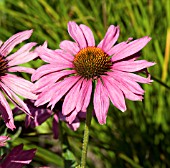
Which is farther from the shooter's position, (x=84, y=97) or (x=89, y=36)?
(x=89, y=36)

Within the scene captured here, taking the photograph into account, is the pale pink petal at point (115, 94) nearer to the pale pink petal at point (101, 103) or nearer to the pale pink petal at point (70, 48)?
the pale pink petal at point (101, 103)

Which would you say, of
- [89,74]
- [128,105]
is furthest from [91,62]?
[128,105]

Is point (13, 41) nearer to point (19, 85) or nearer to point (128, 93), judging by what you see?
point (19, 85)

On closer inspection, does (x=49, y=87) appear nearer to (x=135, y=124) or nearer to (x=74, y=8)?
(x=135, y=124)

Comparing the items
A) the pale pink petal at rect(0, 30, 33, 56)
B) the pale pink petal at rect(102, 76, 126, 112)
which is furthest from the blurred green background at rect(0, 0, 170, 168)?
the pale pink petal at rect(102, 76, 126, 112)

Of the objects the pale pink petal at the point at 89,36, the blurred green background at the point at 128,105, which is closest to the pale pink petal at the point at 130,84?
the pale pink petal at the point at 89,36

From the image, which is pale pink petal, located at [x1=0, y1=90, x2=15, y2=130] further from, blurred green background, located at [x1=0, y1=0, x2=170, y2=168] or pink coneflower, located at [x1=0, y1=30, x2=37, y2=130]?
blurred green background, located at [x1=0, y1=0, x2=170, y2=168]

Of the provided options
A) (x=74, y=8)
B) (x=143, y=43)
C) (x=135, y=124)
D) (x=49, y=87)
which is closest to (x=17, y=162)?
(x=49, y=87)
